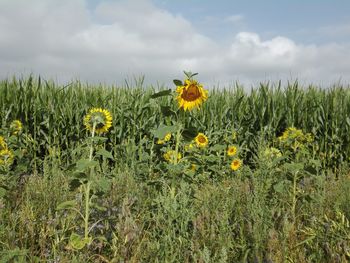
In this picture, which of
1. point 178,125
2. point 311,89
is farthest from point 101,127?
point 311,89

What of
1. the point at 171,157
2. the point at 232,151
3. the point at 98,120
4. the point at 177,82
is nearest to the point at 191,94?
the point at 177,82

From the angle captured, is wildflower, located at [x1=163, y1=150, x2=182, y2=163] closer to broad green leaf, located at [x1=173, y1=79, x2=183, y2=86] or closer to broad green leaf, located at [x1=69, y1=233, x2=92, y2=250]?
broad green leaf, located at [x1=173, y1=79, x2=183, y2=86]

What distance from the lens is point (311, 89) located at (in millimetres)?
9883

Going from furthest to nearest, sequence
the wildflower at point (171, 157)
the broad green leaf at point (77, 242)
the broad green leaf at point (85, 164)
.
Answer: the wildflower at point (171, 157) → the broad green leaf at point (85, 164) → the broad green leaf at point (77, 242)

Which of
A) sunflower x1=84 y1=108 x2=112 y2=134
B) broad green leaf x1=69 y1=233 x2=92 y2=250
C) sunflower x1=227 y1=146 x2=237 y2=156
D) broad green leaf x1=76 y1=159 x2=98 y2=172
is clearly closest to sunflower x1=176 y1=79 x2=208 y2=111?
sunflower x1=84 y1=108 x2=112 y2=134

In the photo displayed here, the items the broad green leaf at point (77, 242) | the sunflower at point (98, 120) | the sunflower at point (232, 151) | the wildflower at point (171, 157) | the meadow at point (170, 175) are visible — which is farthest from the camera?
the sunflower at point (232, 151)

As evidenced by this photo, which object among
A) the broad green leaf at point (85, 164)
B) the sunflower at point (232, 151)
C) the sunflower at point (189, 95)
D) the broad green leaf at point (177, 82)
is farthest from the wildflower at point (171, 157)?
the sunflower at point (232, 151)

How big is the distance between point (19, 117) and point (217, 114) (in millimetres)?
3758

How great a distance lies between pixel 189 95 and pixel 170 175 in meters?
0.79

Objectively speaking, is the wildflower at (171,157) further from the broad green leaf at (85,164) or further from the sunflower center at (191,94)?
the broad green leaf at (85,164)

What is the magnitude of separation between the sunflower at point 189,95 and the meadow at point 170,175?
0.04ft

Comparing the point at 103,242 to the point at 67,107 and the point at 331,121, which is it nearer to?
the point at 67,107

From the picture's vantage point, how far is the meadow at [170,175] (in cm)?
315

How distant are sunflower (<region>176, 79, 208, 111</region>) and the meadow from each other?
12mm
